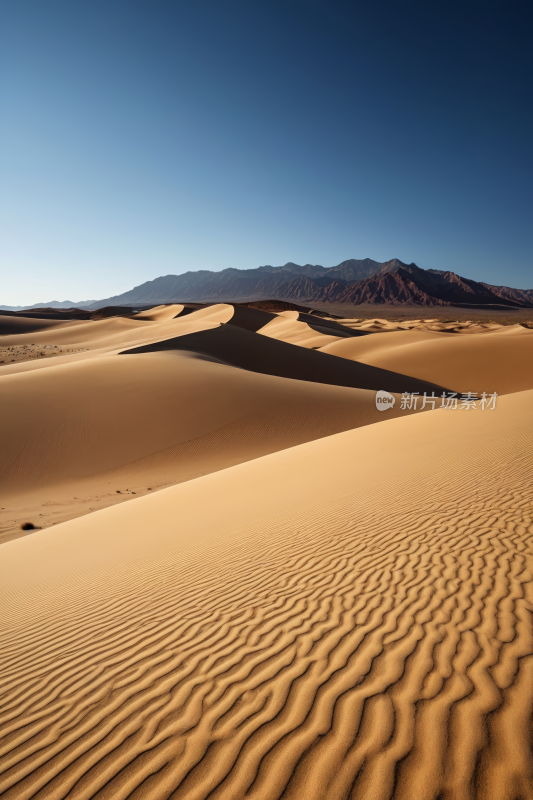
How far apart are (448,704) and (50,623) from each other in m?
3.71

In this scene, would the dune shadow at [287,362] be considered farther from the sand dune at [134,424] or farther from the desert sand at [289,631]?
the desert sand at [289,631]

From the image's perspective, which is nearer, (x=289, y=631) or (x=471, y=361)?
(x=289, y=631)

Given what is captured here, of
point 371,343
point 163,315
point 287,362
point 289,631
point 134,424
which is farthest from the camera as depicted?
point 163,315

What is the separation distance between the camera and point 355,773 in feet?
6.16

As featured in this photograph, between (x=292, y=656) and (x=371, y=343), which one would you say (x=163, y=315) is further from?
(x=292, y=656)

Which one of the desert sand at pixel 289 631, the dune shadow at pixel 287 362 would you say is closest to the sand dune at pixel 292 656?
the desert sand at pixel 289 631

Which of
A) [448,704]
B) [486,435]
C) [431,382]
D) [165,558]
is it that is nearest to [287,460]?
[486,435]

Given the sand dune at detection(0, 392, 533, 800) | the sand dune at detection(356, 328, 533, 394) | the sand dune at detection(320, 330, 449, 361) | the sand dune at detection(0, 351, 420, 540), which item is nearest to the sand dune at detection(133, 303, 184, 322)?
the sand dune at detection(320, 330, 449, 361)

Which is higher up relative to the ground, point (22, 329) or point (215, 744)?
point (22, 329)

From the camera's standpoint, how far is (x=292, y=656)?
2.78 meters

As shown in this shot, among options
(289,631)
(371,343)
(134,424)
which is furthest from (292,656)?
(371,343)

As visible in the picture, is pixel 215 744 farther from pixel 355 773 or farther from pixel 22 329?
pixel 22 329

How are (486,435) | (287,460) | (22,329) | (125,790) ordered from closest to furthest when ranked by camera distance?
(125,790) < (486,435) < (287,460) < (22,329)

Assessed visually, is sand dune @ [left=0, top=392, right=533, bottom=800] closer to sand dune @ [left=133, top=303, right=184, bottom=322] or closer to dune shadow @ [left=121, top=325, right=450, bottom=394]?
dune shadow @ [left=121, top=325, right=450, bottom=394]
